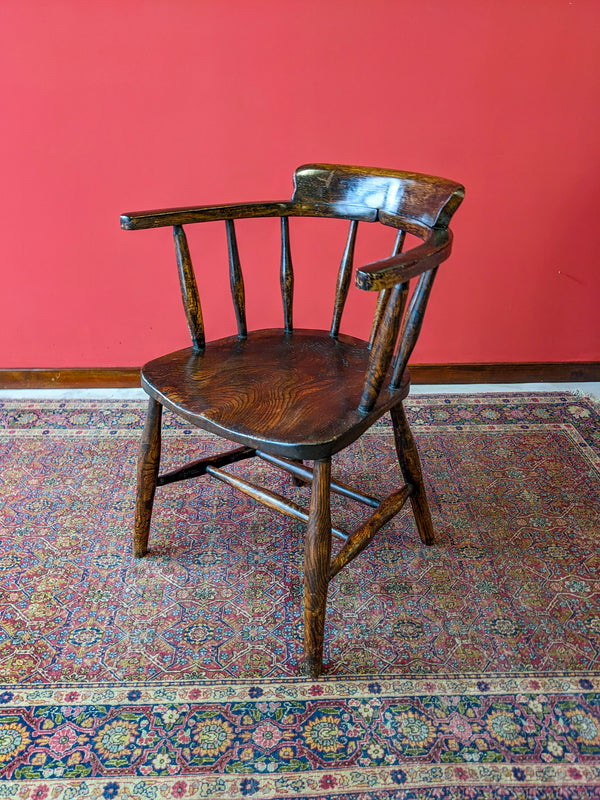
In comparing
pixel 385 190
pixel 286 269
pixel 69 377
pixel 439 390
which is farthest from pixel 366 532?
pixel 69 377

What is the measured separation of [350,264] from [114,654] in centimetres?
108

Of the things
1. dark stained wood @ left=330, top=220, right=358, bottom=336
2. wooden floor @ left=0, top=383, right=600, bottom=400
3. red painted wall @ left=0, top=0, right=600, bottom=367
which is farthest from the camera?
wooden floor @ left=0, top=383, right=600, bottom=400

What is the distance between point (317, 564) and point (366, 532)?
18 cm

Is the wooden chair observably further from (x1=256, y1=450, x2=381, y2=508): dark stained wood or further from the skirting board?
the skirting board

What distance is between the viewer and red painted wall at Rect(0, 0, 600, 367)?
216 cm

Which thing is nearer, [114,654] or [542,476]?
[114,654]

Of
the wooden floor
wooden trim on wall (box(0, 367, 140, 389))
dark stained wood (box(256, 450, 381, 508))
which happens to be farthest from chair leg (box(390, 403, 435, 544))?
wooden trim on wall (box(0, 367, 140, 389))

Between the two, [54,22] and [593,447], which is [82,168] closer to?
[54,22]

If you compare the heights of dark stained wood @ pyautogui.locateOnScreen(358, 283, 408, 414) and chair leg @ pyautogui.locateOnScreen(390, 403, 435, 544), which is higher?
dark stained wood @ pyautogui.locateOnScreen(358, 283, 408, 414)

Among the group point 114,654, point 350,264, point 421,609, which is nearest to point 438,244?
point 350,264

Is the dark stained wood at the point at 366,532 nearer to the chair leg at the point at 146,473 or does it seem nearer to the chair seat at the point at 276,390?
the chair seat at the point at 276,390

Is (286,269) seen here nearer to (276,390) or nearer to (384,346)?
(276,390)

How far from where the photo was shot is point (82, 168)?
2320mm

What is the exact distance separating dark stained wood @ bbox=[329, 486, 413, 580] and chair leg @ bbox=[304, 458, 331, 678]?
0.15 ft
